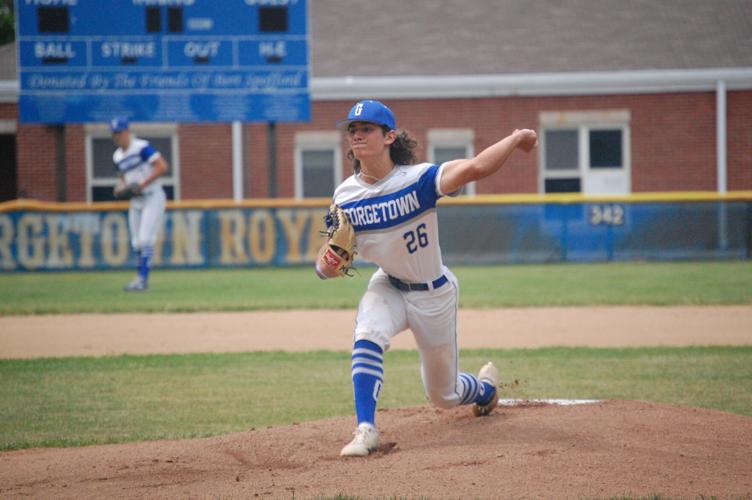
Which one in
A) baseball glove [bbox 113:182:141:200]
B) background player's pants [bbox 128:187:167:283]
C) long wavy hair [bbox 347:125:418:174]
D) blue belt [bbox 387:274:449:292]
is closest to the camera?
blue belt [bbox 387:274:449:292]

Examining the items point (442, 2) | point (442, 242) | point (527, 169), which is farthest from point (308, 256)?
point (442, 2)

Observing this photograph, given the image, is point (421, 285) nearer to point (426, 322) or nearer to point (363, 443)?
point (426, 322)

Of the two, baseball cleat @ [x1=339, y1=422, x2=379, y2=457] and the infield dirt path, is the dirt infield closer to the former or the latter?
baseball cleat @ [x1=339, y1=422, x2=379, y2=457]

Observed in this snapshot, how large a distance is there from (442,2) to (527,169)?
5963mm

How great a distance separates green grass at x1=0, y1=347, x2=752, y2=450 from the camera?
668 cm

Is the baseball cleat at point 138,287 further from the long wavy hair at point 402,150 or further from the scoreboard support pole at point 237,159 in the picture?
the long wavy hair at point 402,150

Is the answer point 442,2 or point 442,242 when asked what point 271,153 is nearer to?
point 442,242

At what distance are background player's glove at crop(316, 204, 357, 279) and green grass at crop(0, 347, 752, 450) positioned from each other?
158 centimetres

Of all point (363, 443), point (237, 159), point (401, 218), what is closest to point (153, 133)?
point (237, 159)

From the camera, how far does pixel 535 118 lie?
878 inches

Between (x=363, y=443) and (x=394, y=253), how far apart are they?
3.44 feet

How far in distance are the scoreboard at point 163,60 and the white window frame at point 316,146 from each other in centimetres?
338

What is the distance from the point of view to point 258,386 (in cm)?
800

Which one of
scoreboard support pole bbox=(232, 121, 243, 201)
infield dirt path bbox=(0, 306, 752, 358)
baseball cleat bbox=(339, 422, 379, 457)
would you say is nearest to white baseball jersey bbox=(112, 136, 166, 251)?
infield dirt path bbox=(0, 306, 752, 358)
